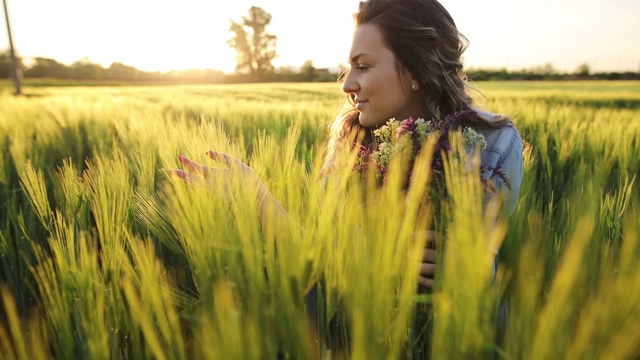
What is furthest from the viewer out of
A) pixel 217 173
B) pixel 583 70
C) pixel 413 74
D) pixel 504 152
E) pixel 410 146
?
pixel 583 70

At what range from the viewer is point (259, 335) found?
547mm

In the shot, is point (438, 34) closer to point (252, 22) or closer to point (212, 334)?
point (212, 334)

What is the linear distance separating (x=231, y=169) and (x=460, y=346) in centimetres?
55

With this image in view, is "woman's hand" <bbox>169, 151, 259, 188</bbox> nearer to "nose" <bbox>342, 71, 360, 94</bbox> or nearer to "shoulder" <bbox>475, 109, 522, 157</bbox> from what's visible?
"nose" <bbox>342, 71, 360, 94</bbox>

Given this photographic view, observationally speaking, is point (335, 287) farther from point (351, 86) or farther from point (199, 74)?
point (199, 74)

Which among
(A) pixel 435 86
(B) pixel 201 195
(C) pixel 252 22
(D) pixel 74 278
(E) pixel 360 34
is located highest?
(C) pixel 252 22

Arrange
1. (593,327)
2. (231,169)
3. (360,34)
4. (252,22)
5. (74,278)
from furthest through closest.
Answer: (252,22) < (360,34) < (231,169) < (74,278) < (593,327)

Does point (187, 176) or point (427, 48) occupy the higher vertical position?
point (427, 48)

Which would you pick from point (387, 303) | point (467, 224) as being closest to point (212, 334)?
point (387, 303)

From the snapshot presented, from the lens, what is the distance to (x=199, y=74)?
4022cm

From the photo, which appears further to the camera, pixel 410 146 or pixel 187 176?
pixel 187 176

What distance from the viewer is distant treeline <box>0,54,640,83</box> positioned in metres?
33.0

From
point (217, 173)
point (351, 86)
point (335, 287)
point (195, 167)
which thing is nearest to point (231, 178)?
point (217, 173)

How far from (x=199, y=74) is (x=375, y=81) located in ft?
136
